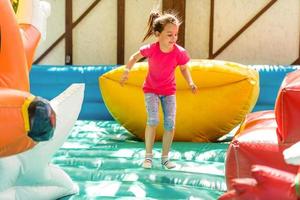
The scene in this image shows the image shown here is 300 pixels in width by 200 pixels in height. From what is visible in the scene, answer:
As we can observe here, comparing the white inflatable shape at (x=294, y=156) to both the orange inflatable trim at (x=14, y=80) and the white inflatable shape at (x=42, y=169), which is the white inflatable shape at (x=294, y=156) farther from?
the white inflatable shape at (x=42, y=169)

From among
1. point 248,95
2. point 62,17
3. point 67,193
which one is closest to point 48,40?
point 62,17

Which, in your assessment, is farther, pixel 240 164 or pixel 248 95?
pixel 248 95

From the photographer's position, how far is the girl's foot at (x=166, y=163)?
2.79m

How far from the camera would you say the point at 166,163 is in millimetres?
2824

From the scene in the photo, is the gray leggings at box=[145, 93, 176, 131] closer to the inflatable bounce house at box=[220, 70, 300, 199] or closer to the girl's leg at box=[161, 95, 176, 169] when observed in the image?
the girl's leg at box=[161, 95, 176, 169]

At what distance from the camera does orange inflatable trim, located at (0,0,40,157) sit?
139cm

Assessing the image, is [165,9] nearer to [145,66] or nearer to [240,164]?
[145,66]

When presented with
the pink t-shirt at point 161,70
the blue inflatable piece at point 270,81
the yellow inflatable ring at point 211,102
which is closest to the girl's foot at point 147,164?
the pink t-shirt at point 161,70

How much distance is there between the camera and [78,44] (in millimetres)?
6254

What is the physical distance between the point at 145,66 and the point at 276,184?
250 centimetres

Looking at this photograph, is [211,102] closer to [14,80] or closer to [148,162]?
[148,162]

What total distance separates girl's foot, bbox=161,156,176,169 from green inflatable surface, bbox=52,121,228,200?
25 millimetres

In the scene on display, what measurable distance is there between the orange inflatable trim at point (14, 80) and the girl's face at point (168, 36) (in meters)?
0.97

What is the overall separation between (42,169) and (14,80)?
56 cm
